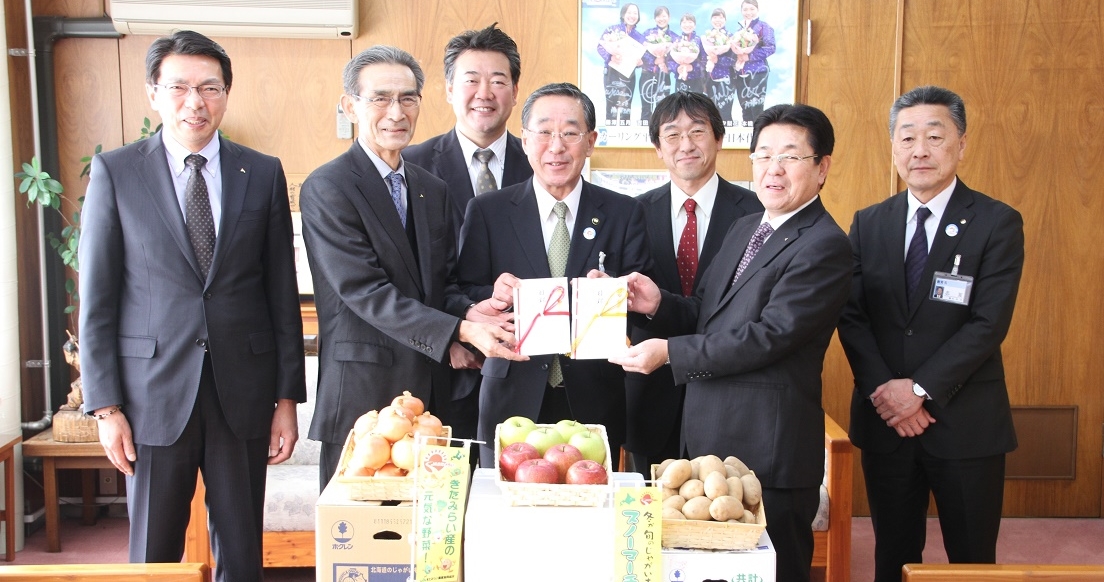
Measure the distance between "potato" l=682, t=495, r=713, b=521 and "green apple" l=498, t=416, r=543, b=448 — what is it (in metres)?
0.38

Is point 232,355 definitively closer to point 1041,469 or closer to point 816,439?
point 816,439

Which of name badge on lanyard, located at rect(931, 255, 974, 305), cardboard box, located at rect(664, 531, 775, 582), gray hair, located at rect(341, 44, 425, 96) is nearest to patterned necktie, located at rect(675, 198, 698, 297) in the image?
name badge on lanyard, located at rect(931, 255, 974, 305)

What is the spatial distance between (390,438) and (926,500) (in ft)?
5.76

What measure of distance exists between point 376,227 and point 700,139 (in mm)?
1153

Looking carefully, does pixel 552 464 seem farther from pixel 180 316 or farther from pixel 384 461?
pixel 180 316

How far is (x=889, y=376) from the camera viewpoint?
103 inches

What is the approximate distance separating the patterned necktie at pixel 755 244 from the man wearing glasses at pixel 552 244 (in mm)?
323

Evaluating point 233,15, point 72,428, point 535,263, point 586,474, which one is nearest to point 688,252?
point 535,263

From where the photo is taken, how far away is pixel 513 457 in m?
1.72

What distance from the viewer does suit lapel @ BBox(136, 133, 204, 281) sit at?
2279 mm

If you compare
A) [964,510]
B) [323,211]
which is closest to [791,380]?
[964,510]

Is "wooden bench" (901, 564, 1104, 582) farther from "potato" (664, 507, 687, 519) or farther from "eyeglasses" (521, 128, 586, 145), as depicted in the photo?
"eyeglasses" (521, 128, 586, 145)

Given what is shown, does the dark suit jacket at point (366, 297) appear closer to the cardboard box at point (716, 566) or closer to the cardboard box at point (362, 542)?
the cardboard box at point (362, 542)

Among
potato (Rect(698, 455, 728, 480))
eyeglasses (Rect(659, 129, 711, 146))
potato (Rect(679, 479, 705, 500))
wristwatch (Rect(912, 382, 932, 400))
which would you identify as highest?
eyeglasses (Rect(659, 129, 711, 146))
